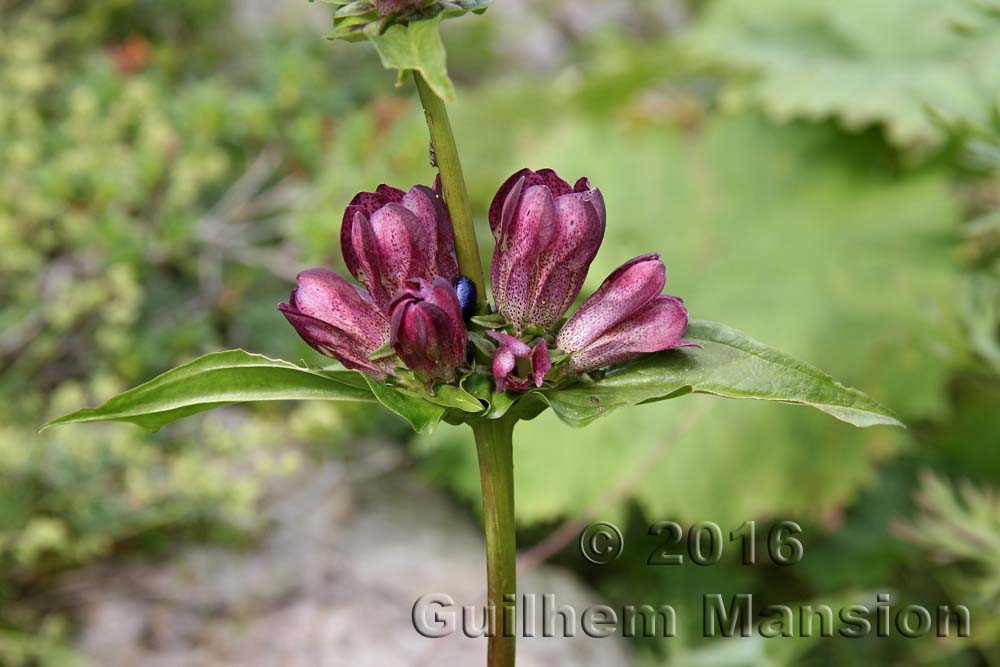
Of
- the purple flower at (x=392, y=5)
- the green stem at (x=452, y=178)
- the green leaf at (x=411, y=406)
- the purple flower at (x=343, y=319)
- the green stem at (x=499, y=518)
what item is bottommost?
the green stem at (x=499, y=518)

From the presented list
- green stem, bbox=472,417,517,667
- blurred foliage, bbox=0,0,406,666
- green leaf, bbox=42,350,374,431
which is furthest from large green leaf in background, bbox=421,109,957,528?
green leaf, bbox=42,350,374,431

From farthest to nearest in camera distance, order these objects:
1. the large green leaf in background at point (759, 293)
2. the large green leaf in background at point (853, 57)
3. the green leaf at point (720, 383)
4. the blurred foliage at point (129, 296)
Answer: the large green leaf in background at point (853, 57), the large green leaf in background at point (759, 293), the blurred foliage at point (129, 296), the green leaf at point (720, 383)

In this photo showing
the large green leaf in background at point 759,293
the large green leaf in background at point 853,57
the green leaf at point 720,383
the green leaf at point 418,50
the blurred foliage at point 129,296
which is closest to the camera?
the green leaf at point 418,50

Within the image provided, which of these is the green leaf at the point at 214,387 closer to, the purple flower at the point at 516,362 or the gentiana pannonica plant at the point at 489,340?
the gentiana pannonica plant at the point at 489,340

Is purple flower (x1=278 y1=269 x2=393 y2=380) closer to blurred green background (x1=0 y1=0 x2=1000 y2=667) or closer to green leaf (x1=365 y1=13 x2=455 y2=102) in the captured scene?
green leaf (x1=365 y1=13 x2=455 y2=102)

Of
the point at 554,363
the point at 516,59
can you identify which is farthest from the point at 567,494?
the point at 516,59

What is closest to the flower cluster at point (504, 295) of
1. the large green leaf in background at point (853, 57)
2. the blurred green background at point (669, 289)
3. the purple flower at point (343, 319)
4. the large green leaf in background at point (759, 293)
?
the purple flower at point (343, 319)

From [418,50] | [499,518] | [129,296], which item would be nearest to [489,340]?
[499,518]

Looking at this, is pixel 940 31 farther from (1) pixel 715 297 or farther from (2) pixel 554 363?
(2) pixel 554 363
